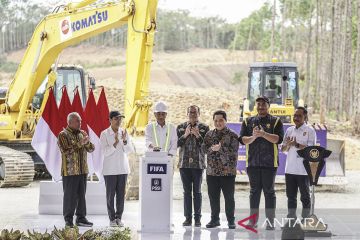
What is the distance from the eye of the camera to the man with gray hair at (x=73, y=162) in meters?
12.4

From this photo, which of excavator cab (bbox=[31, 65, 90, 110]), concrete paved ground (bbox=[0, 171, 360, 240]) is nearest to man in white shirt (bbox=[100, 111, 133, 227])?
concrete paved ground (bbox=[0, 171, 360, 240])

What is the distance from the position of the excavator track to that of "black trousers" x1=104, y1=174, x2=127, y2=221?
7307mm

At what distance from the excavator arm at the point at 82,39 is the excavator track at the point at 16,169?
58.7 inches

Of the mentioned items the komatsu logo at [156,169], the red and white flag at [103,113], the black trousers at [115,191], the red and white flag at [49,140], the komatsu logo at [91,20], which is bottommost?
the black trousers at [115,191]

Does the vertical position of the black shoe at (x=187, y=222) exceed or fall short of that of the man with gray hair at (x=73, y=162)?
it falls short

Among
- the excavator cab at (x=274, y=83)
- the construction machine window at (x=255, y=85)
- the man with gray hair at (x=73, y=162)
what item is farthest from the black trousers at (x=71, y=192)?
the construction machine window at (x=255, y=85)

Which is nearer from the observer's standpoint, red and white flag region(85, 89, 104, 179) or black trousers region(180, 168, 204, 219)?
black trousers region(180, 168, 204, 219)

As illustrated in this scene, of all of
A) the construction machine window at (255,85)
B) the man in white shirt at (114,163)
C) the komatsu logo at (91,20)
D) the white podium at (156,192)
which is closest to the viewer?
the white podium at (156,192)

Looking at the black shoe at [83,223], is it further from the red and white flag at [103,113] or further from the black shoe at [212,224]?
the red and white flag at [103,113]

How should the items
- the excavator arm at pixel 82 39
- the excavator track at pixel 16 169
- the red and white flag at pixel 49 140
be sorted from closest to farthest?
the red and white flag at pixel 49 140, the excavator arm at pixel 82 39, the excavator track at pixel 16 169

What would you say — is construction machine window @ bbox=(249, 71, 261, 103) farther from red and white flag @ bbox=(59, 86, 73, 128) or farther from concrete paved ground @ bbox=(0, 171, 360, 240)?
red and white flag @ bbox=(59, 86, 73, 128)

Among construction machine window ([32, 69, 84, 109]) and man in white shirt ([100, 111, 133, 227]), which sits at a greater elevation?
construction machine window ([32, 69, 84, 109])

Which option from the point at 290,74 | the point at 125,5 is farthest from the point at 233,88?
the point at 125,5

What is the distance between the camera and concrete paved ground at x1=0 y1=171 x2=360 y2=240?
11.9m
